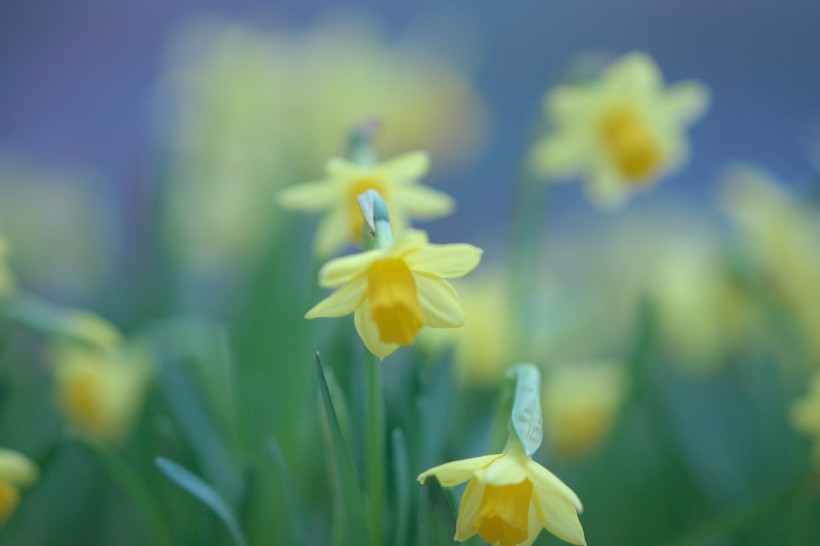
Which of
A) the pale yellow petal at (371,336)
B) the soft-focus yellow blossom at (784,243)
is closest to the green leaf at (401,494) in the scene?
the pale yellow petal at (371,336)

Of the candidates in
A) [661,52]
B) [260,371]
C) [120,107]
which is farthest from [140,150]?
[661,52]

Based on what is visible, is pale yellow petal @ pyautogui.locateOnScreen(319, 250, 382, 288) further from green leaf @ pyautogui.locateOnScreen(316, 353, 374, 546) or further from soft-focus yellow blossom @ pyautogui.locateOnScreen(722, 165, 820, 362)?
soft-focus yellow blossom @ pyautogui.locateOnScreen(722, 165, 820, 362)

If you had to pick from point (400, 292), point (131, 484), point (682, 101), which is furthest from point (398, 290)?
point (682, 101)

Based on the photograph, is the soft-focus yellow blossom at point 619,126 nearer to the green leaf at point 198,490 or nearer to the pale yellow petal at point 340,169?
the pale yellow petal at point 340,169

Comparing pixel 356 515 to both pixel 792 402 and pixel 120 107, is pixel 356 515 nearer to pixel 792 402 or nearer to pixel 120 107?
pixel 792 402

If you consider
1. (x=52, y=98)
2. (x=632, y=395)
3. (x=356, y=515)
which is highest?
(x=52, y=98)
